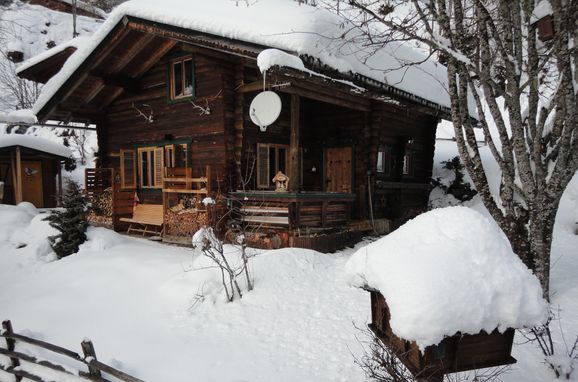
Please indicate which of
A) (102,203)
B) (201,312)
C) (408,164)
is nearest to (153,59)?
(102,203)

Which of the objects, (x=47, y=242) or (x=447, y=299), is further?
(x=47, y=242)

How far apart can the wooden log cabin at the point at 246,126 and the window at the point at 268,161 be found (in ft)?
0.12

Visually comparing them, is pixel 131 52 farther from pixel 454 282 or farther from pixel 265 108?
pixel 454 282

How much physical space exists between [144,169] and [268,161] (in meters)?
4.45

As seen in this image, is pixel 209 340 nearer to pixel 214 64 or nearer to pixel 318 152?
pixel 214 64

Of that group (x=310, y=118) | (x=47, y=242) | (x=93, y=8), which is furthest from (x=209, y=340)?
(x=93, y=8)

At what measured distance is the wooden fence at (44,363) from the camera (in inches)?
152

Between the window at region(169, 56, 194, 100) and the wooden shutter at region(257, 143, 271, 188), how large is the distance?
2.44 meters

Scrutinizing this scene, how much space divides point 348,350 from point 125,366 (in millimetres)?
2669

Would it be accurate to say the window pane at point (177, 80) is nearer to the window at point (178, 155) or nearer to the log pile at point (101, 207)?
the window at point (178, 155)

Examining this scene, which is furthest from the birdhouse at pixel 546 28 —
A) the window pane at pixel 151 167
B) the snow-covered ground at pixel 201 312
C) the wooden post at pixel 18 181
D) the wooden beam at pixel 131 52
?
the wooden post at pixel 18 181

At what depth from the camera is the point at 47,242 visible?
357 inches

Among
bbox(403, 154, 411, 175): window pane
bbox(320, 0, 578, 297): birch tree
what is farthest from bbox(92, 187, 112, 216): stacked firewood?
bbox(320, 0, 578, 297): birch tree

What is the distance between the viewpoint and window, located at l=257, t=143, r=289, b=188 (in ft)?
33.7
